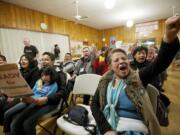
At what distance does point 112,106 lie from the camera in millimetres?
1090

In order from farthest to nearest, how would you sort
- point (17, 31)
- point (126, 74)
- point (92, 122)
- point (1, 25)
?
1. point (17, 31)
2. point (1, 25)
3. point (92, 122)
4. point (126, 74)

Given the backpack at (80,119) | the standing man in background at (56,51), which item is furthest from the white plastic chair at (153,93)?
the standing man in background at (56,51)

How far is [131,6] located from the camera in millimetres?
4887

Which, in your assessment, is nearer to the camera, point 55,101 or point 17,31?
point 55,101

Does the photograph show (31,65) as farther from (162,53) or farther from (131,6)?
(131,6)

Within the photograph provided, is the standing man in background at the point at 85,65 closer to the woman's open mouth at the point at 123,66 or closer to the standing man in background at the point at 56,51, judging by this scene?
the woman's open mouth at the point at 123,66

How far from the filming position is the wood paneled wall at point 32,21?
3963mm

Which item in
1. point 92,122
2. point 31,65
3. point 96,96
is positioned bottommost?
point 92,122

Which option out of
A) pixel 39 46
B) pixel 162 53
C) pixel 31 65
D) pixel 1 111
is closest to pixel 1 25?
pixel 39 46

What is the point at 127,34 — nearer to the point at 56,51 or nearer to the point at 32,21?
the point at 56,51

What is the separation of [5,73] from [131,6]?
4.95 metres

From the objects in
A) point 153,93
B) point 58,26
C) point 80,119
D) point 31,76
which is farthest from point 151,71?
point 58,26

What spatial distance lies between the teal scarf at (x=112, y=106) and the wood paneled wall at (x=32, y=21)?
3932 millimetres

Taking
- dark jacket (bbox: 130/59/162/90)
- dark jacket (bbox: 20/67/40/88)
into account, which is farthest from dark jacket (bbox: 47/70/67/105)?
dark jacket (bbox: 130/59/162/90)
